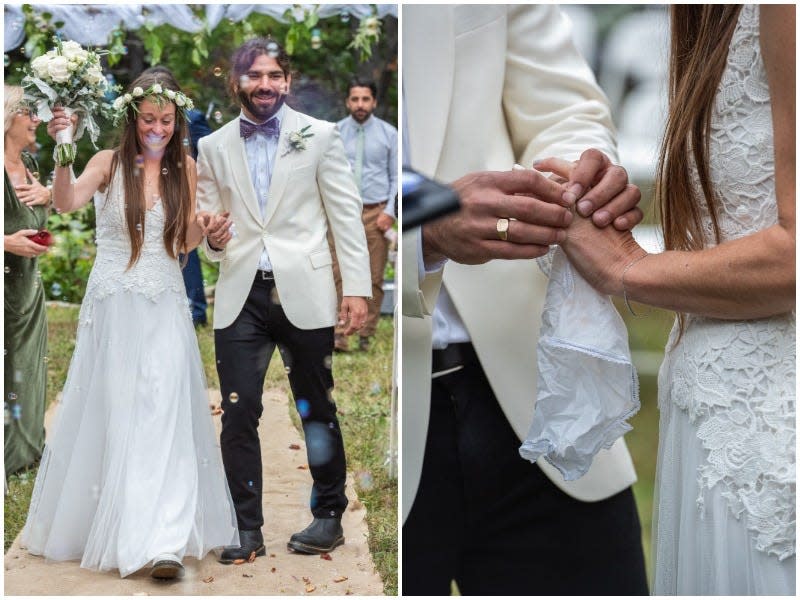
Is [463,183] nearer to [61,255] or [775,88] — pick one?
[775,88]

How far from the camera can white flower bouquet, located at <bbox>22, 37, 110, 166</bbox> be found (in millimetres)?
1784

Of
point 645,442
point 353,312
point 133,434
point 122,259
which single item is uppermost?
point 122,259

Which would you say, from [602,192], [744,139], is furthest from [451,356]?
[744,139]

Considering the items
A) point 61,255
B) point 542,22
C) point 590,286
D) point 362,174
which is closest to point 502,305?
point 590,286

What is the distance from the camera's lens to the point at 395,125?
1.81m

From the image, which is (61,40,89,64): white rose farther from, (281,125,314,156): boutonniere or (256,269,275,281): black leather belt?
(256,269,275,281): black leather belt

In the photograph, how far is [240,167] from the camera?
5.95 feet

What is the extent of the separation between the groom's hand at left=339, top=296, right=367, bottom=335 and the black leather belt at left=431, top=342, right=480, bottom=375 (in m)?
0.19

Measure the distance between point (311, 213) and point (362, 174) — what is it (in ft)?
0.45

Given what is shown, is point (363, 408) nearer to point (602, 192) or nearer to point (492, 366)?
point (492, 366)

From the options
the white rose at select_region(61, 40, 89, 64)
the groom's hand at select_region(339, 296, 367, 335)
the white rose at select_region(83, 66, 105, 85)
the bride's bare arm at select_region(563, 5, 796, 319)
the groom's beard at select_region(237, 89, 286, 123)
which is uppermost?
the white rose at select_region(61, 40, 89, 64)

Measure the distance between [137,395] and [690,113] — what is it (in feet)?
4.22

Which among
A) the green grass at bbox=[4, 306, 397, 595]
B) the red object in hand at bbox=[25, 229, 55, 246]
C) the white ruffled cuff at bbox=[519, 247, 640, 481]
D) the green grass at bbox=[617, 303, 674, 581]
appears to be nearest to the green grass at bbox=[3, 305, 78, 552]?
the green grass at bbox=[4, 306, 397, 595]

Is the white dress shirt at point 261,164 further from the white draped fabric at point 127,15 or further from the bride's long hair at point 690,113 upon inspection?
the bride's long hair at point 690,113
